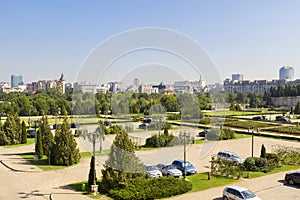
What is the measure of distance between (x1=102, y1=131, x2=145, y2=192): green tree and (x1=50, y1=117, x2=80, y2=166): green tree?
638 cm

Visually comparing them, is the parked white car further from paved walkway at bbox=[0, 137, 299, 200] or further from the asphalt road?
paved walkway at bbox=[0, 137, 299, 200]

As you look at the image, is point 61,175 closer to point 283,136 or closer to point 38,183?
point 38,183

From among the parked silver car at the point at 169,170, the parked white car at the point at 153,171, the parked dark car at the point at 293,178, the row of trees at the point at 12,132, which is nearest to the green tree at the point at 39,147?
the row of trees at the point at 12,132

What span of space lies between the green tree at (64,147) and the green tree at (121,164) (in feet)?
20.9

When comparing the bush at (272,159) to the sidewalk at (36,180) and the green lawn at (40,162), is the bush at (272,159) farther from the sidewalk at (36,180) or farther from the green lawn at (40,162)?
the green lawn at (40,162)

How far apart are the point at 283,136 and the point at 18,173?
25759 mm

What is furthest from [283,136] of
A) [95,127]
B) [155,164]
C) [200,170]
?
[95,127]

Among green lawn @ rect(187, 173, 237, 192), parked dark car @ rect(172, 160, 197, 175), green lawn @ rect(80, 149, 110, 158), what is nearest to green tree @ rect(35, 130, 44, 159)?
green lawn @ rect(80, 149, 110, 158)

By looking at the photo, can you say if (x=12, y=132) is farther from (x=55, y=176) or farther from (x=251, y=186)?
(x=251, y=186)

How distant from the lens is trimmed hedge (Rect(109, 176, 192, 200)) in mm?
13000

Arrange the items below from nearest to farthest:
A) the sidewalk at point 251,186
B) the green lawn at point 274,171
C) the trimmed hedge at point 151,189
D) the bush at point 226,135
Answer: the trimmed hedge at point 151,189, the sidewalk at point 251,186, the green lawn at point 274,171, the bush at point 226,135

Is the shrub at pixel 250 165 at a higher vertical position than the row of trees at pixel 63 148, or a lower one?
lower

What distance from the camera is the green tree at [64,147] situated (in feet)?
63.1

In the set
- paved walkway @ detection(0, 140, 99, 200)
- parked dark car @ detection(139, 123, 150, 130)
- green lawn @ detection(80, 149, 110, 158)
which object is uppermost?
parked dark car @ detection(139, 123, 150, 130)
